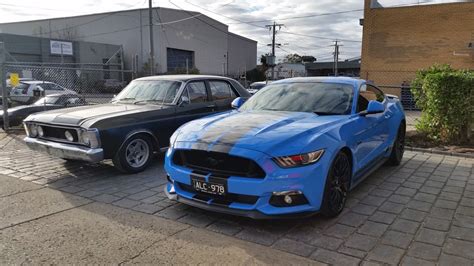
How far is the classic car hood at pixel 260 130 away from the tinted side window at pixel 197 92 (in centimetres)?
228

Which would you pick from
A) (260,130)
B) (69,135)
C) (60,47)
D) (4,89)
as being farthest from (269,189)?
(60,47)

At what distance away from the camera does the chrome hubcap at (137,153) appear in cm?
622

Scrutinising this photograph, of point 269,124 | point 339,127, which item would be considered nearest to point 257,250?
point 269,124

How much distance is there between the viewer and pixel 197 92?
7.41 m

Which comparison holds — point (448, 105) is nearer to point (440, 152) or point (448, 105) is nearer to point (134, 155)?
point (440, 152)

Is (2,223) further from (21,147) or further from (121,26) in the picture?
(121,26)

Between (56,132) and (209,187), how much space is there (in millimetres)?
3334

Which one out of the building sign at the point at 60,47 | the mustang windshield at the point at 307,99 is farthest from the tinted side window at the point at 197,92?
the building sign at the point at 60,47

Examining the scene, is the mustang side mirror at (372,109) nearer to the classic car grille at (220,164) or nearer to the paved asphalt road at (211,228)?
the paved asphalt road at (211,228)

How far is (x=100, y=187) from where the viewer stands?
5.55 m

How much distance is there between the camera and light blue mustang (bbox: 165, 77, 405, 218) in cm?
379

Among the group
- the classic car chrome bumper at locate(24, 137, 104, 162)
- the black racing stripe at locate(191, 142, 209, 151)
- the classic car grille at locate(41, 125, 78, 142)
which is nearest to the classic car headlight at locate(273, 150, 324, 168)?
the black racing stripe at locate(191, 142, 209, 151)

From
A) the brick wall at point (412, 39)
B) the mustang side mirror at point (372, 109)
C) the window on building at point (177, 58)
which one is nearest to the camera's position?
the mustang side mirror at point (372, 109)

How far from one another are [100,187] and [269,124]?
2.77 m
